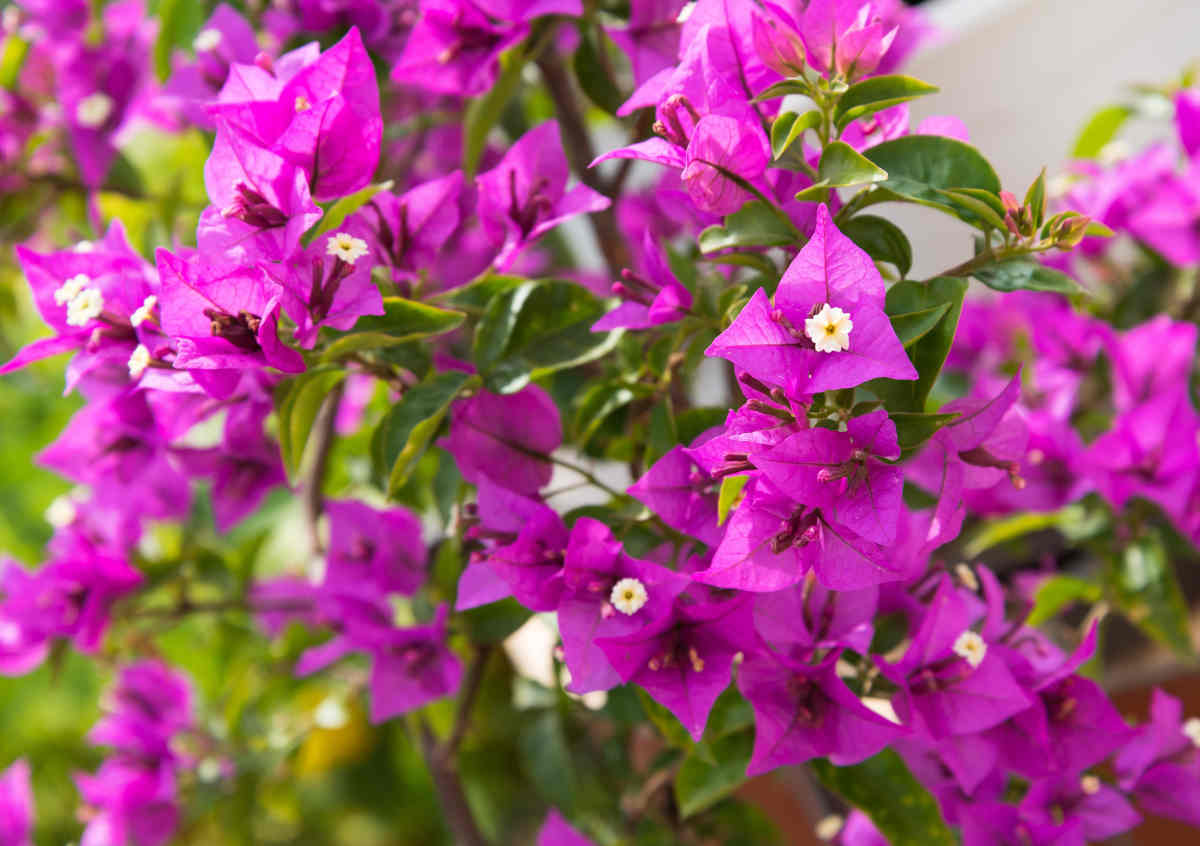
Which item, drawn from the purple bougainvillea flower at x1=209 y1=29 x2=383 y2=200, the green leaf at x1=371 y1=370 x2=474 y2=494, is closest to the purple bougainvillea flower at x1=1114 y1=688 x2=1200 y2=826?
the green leaf at x1=371 y1=370 x2=474 y2=494

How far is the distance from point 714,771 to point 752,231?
1.16ft

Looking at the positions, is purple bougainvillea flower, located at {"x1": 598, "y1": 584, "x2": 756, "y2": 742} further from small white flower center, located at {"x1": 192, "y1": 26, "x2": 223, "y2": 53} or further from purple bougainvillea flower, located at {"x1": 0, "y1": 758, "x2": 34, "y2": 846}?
purple bougainvillea flower, located at {"x1": 0, "y1": 758, "x2": 34, "y2": 846}

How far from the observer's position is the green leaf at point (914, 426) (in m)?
0.50

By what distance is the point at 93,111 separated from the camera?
98 cm

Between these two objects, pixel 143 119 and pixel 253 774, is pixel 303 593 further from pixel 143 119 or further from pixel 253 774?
pixel 143 119

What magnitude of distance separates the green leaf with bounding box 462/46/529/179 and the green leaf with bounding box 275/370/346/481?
28cm

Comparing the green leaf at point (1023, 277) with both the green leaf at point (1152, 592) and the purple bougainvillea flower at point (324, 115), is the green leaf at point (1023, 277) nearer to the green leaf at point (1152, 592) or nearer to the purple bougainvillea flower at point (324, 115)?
the purple bougainvillea flower at point (324, 115)

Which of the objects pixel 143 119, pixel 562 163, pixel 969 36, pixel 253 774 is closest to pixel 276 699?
pixel 253 774

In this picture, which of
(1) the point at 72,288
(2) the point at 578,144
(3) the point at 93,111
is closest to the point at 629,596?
(1) the point at 72,288

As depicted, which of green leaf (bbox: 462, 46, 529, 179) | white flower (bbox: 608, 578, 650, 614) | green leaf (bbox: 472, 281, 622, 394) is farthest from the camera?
green leaf (bbox: 462, 46, 529, 179)

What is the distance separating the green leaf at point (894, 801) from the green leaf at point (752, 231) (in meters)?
0.33

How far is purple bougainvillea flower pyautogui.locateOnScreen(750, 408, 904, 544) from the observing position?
471 mm

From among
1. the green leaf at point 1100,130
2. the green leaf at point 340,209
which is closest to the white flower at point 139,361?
the green leaf at point 340,209

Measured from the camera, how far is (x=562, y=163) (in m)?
0.71
